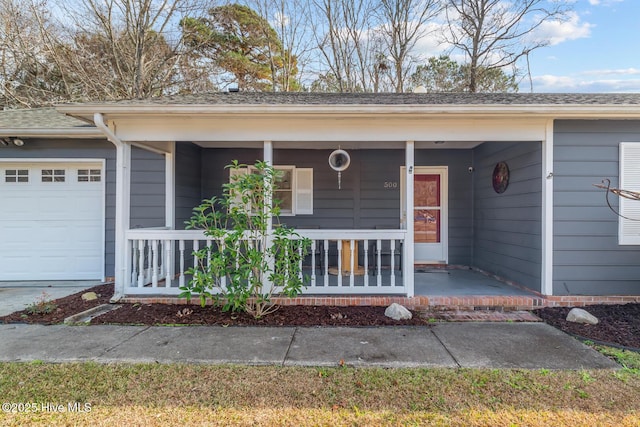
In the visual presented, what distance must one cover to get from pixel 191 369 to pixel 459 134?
157 inches

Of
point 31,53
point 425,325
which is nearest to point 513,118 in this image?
point 425,325

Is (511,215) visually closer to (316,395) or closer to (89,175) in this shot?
(316,395)

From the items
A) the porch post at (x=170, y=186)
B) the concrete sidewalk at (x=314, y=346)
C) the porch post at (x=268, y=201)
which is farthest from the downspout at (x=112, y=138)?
the porch post at (x=268, y=201)

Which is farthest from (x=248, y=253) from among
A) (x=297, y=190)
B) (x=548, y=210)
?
(x=548, y=210)

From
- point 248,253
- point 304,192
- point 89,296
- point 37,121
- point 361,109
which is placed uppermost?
point 37,121

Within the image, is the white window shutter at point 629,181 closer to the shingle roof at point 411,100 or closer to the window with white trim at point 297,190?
the shingle roof at point 411,100

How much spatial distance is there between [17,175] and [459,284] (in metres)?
7.62

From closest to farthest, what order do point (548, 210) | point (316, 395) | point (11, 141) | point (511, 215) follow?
point (316, 395), point (548, 210), point (511, 215), point (11, 141)

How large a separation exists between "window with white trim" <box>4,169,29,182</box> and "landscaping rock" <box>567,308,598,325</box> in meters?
8.42

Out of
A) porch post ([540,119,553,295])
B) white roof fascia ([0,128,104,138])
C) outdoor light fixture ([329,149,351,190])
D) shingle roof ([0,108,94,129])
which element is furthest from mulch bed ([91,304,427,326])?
shingle roof ([0,108,94,129])

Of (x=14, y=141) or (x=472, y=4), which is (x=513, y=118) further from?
(x=472, y=4)

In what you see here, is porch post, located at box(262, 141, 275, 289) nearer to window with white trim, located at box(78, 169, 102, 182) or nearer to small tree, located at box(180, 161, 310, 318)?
small tree, located at box(180, 161, 310, 318)

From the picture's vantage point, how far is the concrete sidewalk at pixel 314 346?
2.95 meters

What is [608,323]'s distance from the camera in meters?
3.85
